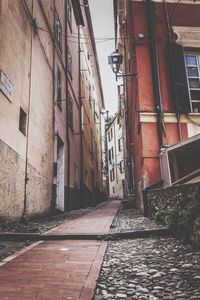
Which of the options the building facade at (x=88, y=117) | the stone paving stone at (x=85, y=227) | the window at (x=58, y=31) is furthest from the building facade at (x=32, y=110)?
the building facade at (x=88, y=117)

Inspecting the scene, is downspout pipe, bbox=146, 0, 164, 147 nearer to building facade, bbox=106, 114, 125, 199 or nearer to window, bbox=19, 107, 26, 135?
window, bbox=19, 107, 26, 135

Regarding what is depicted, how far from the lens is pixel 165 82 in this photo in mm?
8320

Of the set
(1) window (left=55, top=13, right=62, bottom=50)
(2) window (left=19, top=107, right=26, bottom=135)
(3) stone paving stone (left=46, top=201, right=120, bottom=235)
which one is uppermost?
(1) window (left=55, top=13, right=62, bottom=50)

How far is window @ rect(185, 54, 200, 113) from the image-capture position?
27.4 feet

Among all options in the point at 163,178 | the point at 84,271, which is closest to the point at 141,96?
the point at 163,178

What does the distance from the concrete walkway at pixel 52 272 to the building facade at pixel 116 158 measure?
3044 centimetres

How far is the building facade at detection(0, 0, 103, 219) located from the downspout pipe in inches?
133

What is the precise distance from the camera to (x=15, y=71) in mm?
6105

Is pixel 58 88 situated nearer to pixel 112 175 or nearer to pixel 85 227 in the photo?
pixel 85 227

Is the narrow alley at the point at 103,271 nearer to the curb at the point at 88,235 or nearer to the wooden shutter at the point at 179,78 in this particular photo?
the curb at the point at 88,235

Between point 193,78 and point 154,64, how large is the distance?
1357 millimetres

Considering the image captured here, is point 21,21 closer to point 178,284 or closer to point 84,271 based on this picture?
point 84,271

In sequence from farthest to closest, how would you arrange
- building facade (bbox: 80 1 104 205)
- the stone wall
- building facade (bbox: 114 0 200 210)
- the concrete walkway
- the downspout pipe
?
1. building facade (bbox: 80 1 104 205)
2. the downspout pipe
3. building facade (bbox: 114 0 200 210)
4. the stone wall
5. the concrete walkway

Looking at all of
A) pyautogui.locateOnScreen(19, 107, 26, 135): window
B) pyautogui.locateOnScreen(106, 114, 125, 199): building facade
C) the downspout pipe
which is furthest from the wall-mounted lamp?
pyautogui.locateOnScreen(106, 114, 125, 199): building facade
